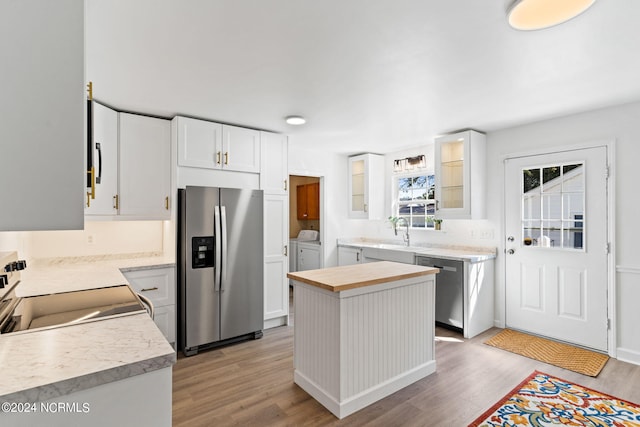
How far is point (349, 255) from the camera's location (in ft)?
17.0

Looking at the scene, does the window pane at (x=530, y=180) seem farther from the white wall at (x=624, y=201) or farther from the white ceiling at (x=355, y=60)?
the white ceiling at (x=355, y=60)

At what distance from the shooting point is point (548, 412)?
2.23 metres

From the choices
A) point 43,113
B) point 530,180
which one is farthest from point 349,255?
point 43,113

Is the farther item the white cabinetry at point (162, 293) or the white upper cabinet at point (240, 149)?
the white upper cabinet at point (240, 149)

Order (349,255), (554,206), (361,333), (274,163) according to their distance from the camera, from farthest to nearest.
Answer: (349,255), (274,163), (554,206), (361,333)

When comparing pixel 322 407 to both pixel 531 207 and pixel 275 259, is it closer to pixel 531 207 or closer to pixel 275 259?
pixel 275 259

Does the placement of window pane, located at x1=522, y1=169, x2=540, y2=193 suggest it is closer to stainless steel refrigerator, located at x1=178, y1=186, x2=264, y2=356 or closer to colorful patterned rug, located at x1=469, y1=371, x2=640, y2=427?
colorful patterned rug, located at x1=469, y1=371, x2=640, y2=427

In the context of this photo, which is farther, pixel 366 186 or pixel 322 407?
pixel 366 186

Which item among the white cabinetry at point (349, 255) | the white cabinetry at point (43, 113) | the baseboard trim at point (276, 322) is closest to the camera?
the white cabinetry at point (43, 113)

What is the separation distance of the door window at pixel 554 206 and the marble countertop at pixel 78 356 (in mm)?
3843

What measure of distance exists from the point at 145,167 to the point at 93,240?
3.12ft

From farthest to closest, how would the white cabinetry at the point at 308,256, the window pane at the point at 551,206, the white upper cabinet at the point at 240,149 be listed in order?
the white cabinetry at the point at 308,256 → the white upper cabinet at the point at 240,149 → the window pane at the point at 551,206

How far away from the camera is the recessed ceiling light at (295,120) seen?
3423 mm
